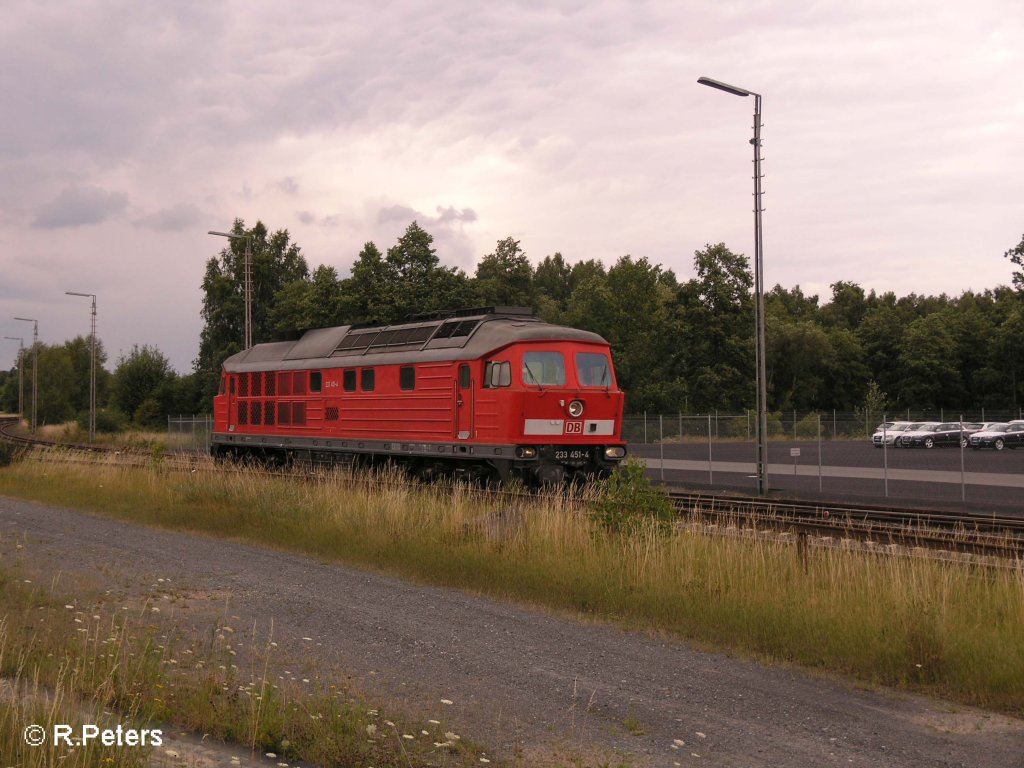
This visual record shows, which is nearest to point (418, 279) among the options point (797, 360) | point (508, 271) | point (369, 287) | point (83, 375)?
point (369, 287)

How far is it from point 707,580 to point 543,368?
889 cm

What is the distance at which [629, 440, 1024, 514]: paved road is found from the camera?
24.0 metres

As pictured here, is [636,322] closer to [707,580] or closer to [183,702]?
[707,580]

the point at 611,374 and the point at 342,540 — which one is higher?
the point at 611,374

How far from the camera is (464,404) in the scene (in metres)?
19.3

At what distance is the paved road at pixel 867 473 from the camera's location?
24031mm

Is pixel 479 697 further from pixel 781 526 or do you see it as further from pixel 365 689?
pixel 781 526

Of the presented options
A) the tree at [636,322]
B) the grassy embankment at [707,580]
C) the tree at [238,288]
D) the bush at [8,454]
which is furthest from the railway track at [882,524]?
the tree at [238,288]

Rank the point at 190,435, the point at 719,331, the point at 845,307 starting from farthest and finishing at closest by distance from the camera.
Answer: the point at 845,307 < the point at 719,331 < the point at 190,435

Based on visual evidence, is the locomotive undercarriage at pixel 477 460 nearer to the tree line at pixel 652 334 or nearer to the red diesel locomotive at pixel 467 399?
the red diesel locomotive at pixel 467 399

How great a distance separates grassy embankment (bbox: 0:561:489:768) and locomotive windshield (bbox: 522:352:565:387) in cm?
1059

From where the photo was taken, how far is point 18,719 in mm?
5625

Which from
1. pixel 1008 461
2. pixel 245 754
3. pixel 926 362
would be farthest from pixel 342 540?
pixel 926 362

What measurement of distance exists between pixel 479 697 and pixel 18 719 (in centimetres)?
303
